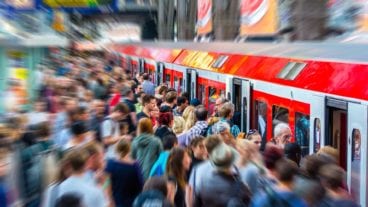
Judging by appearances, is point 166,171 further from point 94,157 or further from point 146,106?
point 146,106

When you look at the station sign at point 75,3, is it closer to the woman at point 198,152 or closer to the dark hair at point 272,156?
the woman at point 198,152

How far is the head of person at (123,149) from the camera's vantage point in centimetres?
631

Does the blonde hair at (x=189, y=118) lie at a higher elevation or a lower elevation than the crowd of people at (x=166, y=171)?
higher

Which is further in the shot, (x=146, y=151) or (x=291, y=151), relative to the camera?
(x=146, y=151)

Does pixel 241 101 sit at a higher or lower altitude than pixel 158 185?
higher

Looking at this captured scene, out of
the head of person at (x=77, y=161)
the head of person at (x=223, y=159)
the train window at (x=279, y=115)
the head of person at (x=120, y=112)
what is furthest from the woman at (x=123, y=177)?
the train window at (x=279, y=115)

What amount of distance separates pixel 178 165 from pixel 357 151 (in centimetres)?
152

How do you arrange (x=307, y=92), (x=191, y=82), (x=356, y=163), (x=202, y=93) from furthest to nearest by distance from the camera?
(x=191, y=82) → (x=202, y=93) → (x=307, y=92) → (x=356, y=163)

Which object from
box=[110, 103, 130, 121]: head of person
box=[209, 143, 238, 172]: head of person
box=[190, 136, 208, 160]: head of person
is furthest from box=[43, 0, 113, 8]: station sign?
box=[209, 143, 238, 172]: head of person

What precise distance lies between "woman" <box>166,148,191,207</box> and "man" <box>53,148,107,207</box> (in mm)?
715

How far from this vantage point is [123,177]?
6.30 metres

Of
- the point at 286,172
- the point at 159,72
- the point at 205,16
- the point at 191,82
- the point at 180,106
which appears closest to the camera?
the point at 286,172

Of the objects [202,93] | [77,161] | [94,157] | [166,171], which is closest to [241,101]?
[202,93]

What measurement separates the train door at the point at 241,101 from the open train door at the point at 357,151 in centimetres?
451
